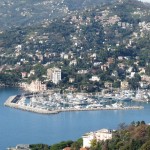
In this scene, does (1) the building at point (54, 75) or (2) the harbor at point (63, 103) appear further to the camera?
→ (1) the building at point (54, 75)

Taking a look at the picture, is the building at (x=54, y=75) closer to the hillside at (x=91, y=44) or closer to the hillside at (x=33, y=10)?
the hillside at (x=91, y=44)

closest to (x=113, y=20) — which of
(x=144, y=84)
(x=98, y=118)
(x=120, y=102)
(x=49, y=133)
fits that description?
(x=144, y=84)

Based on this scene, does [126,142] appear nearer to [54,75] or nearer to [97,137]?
[97,137]

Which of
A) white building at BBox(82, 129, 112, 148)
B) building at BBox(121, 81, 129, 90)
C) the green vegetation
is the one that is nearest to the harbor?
building at BBox(121, 81, 129, 90)

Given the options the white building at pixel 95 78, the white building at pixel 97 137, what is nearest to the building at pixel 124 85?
the white building at pixel 95 78

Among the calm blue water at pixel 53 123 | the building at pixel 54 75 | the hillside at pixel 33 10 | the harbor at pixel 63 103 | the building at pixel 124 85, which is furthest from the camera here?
the hillside at pixel 33 10

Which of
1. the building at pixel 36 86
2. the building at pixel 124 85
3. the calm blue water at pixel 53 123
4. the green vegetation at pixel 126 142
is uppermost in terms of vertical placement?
the green vegetation at pixel 126 142

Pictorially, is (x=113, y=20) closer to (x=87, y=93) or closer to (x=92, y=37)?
(x=92, y=37)

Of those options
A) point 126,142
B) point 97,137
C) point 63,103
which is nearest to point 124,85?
point 63,103

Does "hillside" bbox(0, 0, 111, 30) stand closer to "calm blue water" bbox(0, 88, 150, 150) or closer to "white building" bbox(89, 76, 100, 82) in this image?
"white building" bbox(89, 76, 100, 82)
